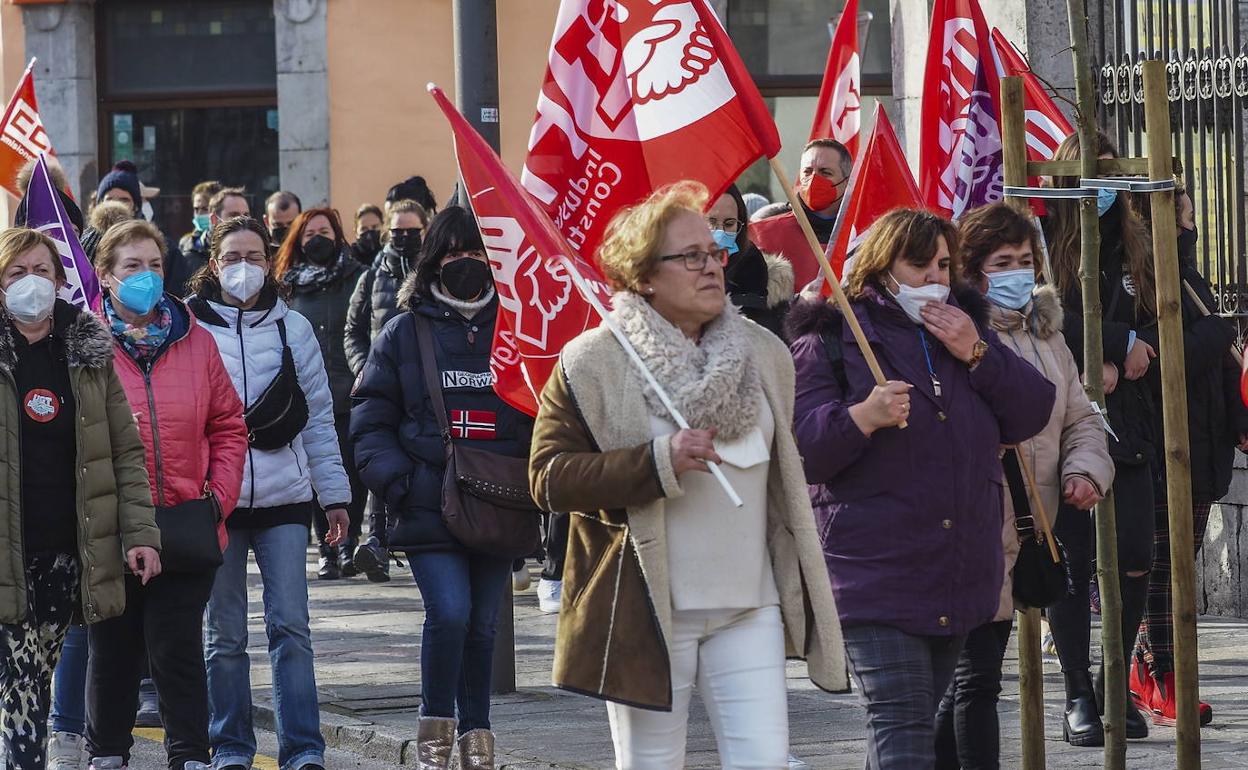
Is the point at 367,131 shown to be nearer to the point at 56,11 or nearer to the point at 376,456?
the point at 56,11

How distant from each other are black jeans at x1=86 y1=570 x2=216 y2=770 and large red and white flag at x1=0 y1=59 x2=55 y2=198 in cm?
438

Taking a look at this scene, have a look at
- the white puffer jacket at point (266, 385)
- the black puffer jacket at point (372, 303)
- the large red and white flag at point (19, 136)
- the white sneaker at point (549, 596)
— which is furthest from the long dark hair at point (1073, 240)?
the large red and white flag at point (19, 136)

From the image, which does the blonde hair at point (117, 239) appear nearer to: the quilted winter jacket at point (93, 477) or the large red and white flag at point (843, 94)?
the quilted winter jacket at point (93, 477)

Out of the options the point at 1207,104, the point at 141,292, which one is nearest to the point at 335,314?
the point at 1207,104

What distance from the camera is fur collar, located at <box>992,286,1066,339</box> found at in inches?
261

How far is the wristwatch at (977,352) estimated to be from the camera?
5.73 m

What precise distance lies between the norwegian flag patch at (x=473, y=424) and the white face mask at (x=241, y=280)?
2.78 feet

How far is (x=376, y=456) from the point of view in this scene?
7.24 metres

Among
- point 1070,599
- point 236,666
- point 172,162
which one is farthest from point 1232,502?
point 172,162

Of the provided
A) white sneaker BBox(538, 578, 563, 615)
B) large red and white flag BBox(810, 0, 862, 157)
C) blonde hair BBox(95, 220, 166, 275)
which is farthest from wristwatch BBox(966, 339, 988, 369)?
white sneaker BBox(538, 578, 563, 615)

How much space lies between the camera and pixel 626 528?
5184mm

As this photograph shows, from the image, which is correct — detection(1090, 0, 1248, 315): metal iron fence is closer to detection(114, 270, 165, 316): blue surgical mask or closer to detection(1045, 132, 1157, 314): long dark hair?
detection(1045, 132, 1157, 314): long dark hair

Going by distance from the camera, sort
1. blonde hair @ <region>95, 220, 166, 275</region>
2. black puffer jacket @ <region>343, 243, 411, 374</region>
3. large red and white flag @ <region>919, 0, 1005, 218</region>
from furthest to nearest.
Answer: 1. black puffer jacket @ <region>343, 243, 411, 374</region>
2. large red and white flag @ <region>919, 0, 1005, 218</region>
3. blonde hair @ <region>95, 220, 166, 275</region>

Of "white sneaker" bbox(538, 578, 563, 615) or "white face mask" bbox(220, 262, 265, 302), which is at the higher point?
"white face mask" bbox(220, 262, 265, 302)
